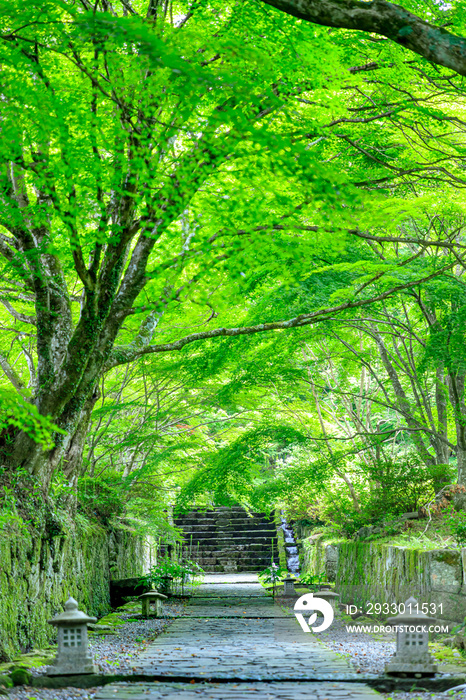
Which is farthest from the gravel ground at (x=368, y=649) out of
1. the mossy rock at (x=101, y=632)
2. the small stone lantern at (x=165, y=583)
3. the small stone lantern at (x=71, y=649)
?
the small stone lantern at (x=165, y=583)

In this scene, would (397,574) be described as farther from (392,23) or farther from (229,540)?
(229,540)

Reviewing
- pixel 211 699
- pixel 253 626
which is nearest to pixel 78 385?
pixel 211 699

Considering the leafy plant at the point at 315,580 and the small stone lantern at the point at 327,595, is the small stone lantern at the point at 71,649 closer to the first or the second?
the small stone lantern at the point at 327,595

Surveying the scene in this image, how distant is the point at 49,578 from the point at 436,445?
6169mm

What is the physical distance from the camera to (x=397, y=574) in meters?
8.12

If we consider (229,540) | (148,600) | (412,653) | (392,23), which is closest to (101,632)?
(148,600)

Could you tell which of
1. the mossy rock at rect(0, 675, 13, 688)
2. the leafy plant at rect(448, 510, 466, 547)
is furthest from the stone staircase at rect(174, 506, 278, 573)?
the mossy rock at rect(0, 675, 13, 688)

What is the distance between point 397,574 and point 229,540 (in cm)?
1366

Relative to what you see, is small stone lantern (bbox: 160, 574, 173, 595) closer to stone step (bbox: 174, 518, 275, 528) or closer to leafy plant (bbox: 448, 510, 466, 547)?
leafy plant (bbox: 448, 510, 466, 547)

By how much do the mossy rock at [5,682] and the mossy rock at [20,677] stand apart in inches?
3.3

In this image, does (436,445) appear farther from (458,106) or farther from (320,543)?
(320,543)

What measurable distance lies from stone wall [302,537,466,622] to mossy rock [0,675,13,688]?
4372mm

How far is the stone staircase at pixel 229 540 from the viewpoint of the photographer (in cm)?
1994

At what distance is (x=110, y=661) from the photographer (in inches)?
235
